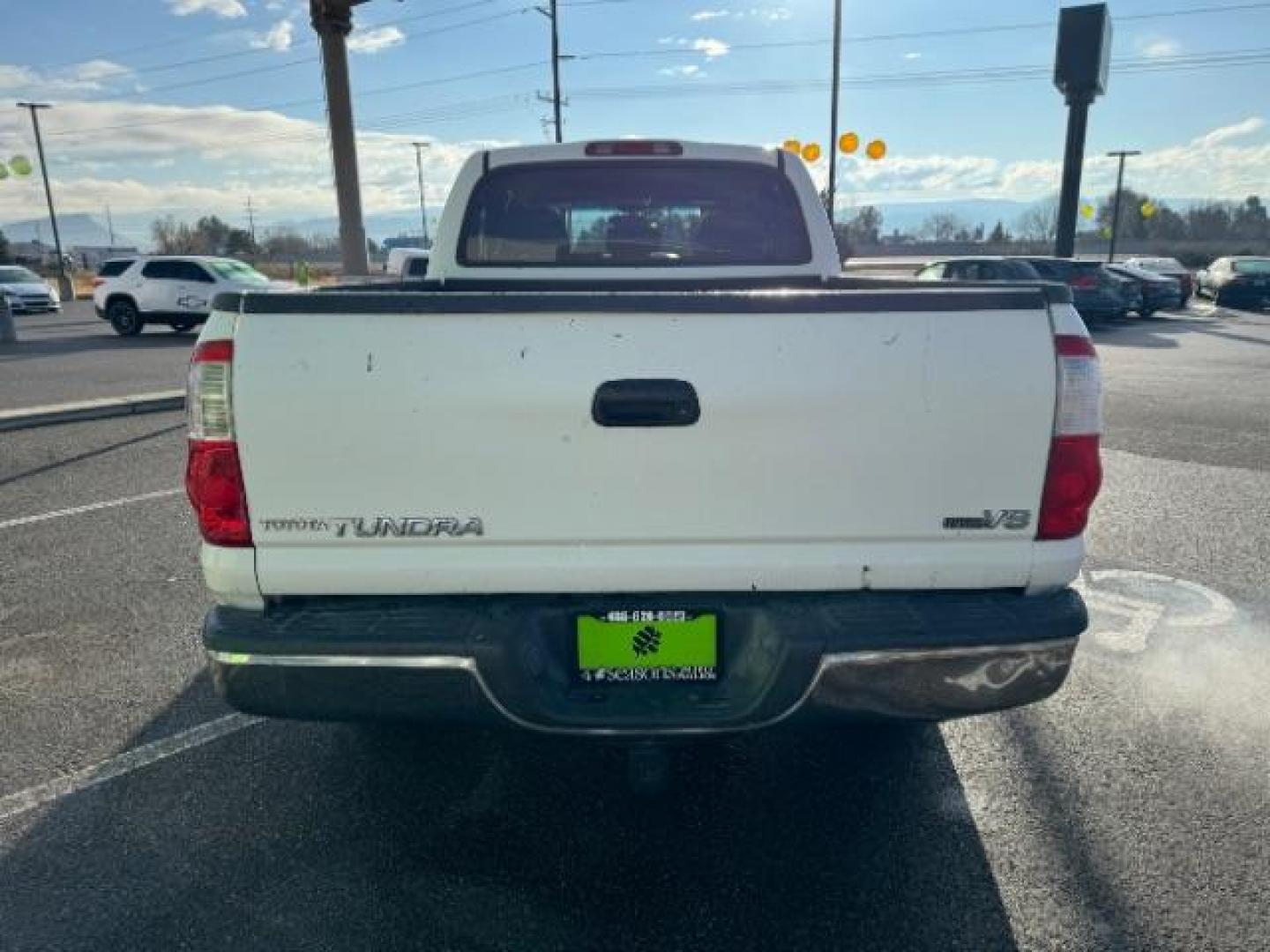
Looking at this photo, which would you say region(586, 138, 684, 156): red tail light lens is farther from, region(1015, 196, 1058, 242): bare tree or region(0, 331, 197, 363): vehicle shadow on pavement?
region(1015, 196, 1058, 242): bare tree

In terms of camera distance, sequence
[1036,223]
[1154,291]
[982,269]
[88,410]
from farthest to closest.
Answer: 1. [1036,223]
2. [1154,291]
3. [982,269]
4. [88,410]

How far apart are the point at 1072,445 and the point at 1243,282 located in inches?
1177

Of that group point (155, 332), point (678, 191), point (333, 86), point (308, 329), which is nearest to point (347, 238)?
point (333, 86)

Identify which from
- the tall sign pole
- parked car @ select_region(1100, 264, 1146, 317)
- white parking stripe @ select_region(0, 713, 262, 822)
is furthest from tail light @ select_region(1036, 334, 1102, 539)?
the tall sign pole

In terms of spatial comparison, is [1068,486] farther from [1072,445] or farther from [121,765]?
[121,765]

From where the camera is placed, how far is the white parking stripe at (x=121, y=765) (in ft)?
9.19

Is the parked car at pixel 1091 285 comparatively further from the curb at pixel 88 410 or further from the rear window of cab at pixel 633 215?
the rear window of cab at pixel 633 215

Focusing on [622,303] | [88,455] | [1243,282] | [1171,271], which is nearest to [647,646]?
[622,303]

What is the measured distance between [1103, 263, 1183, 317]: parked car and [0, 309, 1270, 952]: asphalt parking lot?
72.3 ft

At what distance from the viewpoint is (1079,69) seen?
2378 cm

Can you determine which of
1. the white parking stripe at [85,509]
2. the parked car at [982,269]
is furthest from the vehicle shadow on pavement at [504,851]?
the parked car at [982,269]

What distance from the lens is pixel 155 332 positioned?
21625 mm

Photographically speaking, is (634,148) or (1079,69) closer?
(634,148)

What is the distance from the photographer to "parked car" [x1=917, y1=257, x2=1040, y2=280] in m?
17.0
